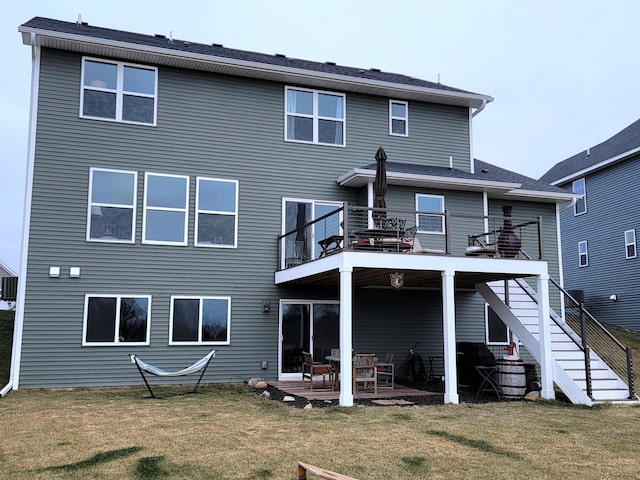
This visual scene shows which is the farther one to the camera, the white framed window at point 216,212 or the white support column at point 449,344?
the white framed window at point 216,212

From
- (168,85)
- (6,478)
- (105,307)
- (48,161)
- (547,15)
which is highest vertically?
(547,15)

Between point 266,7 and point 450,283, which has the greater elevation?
point 266,7

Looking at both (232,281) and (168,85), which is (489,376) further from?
(168,85)

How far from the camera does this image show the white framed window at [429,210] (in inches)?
587

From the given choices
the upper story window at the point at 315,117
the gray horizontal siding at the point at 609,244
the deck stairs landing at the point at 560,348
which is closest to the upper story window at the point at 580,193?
the gray horizontal siding at the point at 609,244

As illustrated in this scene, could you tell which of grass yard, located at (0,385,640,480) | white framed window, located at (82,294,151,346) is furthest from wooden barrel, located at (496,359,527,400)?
white framed window, located at (82,294,151,346)

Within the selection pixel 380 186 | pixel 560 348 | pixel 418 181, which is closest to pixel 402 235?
pixel 380 186

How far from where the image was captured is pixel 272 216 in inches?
563

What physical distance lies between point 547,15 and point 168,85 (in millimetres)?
18446

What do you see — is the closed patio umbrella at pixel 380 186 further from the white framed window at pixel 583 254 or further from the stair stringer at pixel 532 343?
the white framed window at pixel 583 254

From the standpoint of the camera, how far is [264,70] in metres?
14.1

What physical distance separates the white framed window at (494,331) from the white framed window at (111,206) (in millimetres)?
9369

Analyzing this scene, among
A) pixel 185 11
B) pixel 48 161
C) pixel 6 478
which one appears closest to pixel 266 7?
pixel 185 11

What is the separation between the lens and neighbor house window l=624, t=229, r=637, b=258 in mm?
20828
